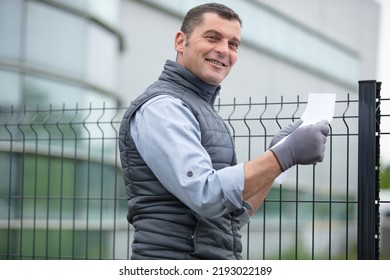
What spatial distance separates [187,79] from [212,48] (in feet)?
0.49

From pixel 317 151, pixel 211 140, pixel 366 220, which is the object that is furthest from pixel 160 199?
pixel 366 220

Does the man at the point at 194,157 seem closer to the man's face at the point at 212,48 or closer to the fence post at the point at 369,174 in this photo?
the man's face at the point at 212,48

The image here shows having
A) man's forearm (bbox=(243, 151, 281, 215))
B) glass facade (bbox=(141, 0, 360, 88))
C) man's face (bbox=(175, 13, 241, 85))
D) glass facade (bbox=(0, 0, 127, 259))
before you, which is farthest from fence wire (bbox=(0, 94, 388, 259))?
glass facade (bbox=(141, 0, 360, 88))

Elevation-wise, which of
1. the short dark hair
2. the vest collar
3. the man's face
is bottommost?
the vest collar

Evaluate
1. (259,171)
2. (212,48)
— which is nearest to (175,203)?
(259,171)

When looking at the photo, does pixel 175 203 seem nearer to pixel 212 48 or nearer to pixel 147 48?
pixel 212 48

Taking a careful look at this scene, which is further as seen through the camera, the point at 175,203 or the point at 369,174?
the point at 369,174

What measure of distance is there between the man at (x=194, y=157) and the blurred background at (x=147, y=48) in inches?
109

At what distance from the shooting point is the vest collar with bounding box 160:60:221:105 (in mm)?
2840

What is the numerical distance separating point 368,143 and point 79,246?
20.1 ft

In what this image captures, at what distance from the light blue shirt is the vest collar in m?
0.17

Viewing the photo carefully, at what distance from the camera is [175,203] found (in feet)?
8.86

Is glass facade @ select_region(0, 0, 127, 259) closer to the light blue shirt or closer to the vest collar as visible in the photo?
the vest collar

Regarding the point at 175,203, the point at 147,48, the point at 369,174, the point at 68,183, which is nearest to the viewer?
the point at 175,203
